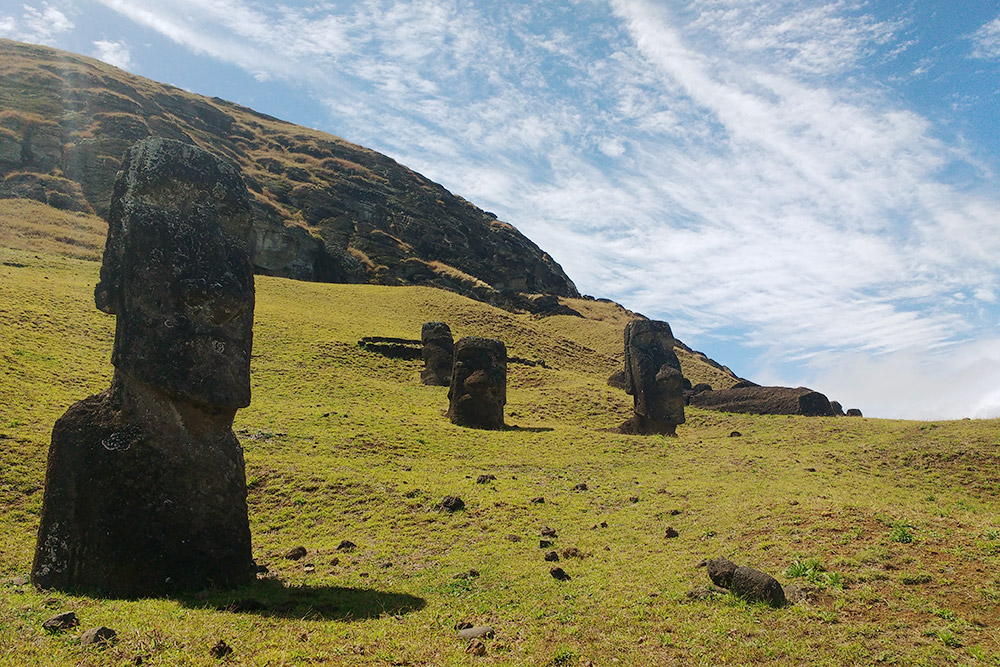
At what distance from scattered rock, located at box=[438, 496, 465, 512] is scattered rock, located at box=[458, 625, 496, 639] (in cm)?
682

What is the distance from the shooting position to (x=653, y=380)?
30266 mm

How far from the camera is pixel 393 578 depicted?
10367 mm

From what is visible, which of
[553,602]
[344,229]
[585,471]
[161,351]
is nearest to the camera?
[553,602]

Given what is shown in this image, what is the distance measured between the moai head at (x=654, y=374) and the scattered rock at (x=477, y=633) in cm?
2322

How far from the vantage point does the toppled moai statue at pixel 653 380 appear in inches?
1168

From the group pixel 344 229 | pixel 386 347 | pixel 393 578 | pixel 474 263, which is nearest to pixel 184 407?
pixel 393 578

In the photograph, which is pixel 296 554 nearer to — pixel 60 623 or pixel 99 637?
pixel 60 623

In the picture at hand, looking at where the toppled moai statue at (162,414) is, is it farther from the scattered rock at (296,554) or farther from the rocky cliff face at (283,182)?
the rocky cliff face at (283,182)

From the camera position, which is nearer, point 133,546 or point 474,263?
point 133,546

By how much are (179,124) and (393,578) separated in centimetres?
10937

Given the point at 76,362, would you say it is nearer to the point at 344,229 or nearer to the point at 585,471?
the point at 585,471

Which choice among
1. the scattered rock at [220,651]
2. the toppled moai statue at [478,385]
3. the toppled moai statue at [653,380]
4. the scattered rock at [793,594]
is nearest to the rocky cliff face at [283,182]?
the toppled moai statue at [478,385]

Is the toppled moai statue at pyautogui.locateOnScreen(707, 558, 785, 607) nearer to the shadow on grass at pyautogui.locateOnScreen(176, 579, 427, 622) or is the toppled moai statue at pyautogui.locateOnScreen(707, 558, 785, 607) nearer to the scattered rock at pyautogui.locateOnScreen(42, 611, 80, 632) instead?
the shadow on grass at pyautogui.locateOnScreen(176, 579, 427, 622)

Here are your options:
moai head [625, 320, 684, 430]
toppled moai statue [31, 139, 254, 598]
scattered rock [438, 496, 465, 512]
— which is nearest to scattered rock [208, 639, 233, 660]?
toppled moai statue [31, 139, 254, 598]
